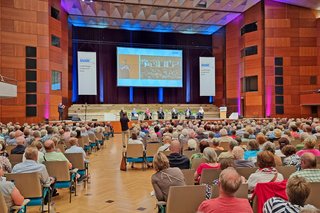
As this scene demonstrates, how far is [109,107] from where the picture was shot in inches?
893

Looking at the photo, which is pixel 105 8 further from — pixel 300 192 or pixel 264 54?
pixel 300 192

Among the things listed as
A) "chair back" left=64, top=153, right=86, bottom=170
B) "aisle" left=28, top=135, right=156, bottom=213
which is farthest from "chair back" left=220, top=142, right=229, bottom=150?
"chair back" left=64, top=153, right=86, bottom=170

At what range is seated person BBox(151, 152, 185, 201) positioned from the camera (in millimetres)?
3520

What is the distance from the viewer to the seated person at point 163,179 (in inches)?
139

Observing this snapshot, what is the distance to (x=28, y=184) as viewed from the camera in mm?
3986

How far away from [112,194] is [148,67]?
58.1 feet

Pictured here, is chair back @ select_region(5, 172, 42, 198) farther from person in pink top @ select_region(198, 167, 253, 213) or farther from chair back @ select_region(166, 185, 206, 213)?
person in pink top @ select_region(198, 167, 253, 213)

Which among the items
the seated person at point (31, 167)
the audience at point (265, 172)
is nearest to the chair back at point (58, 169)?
the seated person at point (31, 167)

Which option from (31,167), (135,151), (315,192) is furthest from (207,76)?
(315,192)

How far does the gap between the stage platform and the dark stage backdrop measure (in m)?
0.70

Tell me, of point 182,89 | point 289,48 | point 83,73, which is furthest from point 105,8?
point 289,48

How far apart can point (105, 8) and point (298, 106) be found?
14353 mm

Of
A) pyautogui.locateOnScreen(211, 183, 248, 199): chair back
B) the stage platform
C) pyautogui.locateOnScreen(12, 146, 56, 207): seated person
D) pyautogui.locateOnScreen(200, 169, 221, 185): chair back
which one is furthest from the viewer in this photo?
the stage platform

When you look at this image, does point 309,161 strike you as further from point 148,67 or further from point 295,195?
point 148,67
